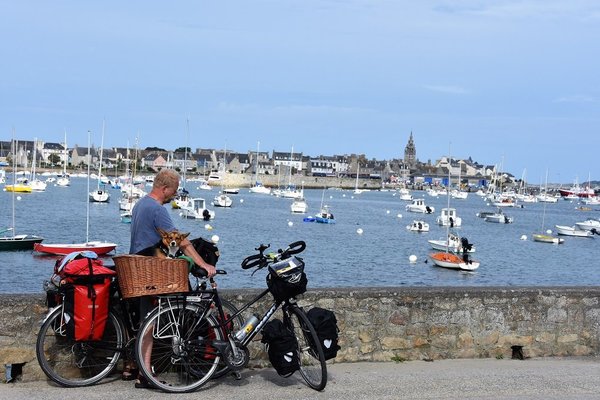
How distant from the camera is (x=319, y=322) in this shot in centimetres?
731

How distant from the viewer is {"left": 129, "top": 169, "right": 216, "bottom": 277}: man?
23.3 ft

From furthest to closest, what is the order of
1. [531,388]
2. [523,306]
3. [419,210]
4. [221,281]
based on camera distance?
[419,210], [221,281], [523,306], [531,388]

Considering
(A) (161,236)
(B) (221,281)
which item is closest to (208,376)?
(A) (161,236)

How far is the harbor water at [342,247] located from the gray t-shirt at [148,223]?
21.7 meters

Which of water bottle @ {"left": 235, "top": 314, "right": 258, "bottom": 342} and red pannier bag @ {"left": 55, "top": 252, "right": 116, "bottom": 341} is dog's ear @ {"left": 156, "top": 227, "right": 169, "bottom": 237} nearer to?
red pannier bag @ {"left": 55, "top": 252, "right": 116, "bottom": 341}

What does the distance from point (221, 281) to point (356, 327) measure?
28.0 m

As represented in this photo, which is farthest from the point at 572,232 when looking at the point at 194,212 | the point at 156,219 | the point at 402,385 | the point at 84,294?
the point at 84,294

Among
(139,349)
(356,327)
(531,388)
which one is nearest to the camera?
(139,349)

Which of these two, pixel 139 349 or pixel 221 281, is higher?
pixel 139 349

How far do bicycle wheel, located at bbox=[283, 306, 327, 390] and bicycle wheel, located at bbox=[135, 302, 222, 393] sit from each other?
26.3 inches

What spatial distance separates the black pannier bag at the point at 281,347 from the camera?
284 inches

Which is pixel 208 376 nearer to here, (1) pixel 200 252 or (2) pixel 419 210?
(1) pixel 200 252

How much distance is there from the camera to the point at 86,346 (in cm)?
722

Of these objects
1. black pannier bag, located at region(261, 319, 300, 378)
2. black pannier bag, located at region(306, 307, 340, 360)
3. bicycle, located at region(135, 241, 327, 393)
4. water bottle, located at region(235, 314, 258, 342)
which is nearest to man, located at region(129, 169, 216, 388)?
bicycle, located at region(135, 241, 327, 393)
